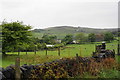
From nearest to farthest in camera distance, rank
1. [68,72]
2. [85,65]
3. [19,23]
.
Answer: [68,72] → [85,65] → [19,23]

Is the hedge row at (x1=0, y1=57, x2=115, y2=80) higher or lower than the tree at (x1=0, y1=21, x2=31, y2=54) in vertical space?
lower

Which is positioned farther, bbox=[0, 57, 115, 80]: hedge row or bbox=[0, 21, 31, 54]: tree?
bbox=[0, 21, 31, 54]: tree

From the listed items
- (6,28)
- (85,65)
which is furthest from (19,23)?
(85,65)

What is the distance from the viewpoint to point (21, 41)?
1684 cm

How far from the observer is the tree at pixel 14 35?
15737 mm

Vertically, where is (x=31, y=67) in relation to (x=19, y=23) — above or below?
below

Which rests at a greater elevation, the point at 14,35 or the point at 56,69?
the point at 14,35

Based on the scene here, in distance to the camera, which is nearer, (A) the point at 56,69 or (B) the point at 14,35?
(A) the point at 56,69

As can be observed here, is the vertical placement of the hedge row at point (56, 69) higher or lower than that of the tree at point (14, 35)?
lower

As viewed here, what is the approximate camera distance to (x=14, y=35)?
52.4ft

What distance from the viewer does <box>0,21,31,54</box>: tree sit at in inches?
620

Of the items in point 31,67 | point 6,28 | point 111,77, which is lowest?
point 111,77

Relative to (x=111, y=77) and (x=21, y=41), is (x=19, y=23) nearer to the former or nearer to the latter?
(x=21, y=41)

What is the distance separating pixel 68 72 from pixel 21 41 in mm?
9888
